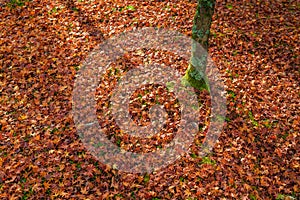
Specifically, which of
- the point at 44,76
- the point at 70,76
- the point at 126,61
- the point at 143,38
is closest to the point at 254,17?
the point at 143,38

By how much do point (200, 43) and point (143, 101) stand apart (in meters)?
1.85

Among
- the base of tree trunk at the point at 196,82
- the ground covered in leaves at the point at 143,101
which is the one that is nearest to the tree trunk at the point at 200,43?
the base of tree trunk at the point at 196,82

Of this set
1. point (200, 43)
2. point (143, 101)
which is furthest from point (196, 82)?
point (143, 101)

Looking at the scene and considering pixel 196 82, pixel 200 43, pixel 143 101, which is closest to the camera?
pixel 200 43

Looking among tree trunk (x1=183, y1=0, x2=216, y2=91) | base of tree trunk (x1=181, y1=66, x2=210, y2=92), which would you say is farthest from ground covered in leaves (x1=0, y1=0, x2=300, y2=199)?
tree trunk (x1=183, y1=0, x2=216, y2=91)

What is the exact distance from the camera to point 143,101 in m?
6.43

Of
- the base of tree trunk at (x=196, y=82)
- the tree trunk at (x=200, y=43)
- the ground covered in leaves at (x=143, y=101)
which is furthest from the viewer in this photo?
the base of tree trunk at (x=196, y=82)

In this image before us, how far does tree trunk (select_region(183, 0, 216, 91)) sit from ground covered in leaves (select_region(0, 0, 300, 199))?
568 millimetres

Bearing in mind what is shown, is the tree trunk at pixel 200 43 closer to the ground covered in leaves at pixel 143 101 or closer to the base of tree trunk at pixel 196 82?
the base of tree trunk at pixel 196 82

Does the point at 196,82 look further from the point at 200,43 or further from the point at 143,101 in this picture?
the point at 143,101

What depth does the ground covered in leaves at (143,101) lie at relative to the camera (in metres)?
5.19

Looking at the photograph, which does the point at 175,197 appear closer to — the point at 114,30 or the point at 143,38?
the point at 143,38

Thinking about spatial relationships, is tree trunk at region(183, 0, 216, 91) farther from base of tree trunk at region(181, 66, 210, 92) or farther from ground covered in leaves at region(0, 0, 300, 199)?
ground covered in leaves at region(0, 0, 300, 199)

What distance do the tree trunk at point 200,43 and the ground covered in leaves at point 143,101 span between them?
57 centimetres
